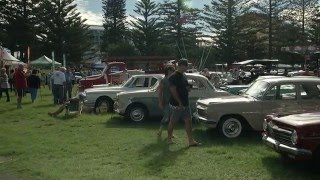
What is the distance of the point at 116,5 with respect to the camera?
7569 centimetres

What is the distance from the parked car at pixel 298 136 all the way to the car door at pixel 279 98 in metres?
2.76

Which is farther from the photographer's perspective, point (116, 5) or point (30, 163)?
point (116, 5)

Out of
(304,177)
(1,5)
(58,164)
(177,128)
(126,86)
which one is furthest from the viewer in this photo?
(1,5)

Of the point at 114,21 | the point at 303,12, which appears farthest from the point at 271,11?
the point at 114,21

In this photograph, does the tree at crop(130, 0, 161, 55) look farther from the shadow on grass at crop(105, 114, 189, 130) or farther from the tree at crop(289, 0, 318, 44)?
the shadow on grass at crop(105, 114, 189, 130)

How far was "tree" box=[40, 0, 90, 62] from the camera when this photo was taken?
65.1 m

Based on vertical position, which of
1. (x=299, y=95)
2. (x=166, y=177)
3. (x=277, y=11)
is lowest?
(x=166, y=177)

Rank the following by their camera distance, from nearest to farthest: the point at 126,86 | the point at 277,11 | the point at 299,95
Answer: the point at 299,95
the point at 126,86
the point at 277,11

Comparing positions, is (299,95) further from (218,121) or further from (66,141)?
(66,141)

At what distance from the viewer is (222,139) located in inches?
426

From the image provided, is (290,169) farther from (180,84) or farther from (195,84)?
(195,84)

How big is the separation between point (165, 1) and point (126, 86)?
56.6 m

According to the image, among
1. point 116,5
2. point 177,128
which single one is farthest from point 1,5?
point 177,128

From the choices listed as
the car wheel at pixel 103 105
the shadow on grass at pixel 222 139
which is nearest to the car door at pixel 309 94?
the shadow on grass at pixel 222 139
